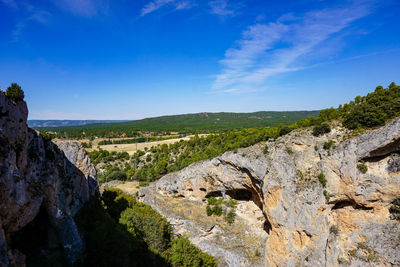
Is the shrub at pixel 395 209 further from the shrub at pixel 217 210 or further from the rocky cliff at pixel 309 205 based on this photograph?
the shrub at pixel 217 210

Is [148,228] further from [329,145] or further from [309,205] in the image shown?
[329,145]

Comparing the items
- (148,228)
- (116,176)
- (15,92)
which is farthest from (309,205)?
(116,176)

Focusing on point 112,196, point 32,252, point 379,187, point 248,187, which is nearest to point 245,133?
point 248,187

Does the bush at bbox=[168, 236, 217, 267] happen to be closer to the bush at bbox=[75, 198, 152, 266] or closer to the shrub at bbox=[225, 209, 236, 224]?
the bush at bbox=[75, 198, 152, 266]

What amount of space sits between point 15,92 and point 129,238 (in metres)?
16.0

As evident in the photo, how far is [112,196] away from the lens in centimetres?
2780

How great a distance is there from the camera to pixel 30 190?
1157 centimetres

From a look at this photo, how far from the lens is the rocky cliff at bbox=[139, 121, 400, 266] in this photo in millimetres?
17016

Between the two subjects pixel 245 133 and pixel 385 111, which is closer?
pixel 385 111

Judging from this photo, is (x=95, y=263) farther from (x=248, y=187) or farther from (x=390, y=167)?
(x=390, y=167)

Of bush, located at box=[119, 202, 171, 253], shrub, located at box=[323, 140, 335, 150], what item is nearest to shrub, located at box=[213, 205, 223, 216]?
bush, located at box=[119, 202, 171, 253]

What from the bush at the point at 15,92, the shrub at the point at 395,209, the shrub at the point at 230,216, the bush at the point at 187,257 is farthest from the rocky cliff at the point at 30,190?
the shrub at the point at 395,209

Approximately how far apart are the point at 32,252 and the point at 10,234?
2377 mm

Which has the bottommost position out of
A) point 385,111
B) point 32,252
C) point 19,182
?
point 32,252
